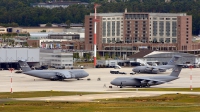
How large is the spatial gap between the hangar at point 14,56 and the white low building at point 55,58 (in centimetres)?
497

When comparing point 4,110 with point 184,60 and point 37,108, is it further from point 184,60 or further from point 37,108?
point 184,60

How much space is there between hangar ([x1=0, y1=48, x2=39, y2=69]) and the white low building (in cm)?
497

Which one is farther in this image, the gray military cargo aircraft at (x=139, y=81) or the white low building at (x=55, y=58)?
the white low building at (x=55, y=58)

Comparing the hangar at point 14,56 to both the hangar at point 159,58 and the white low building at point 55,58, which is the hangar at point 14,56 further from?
the hangar at point 159,58

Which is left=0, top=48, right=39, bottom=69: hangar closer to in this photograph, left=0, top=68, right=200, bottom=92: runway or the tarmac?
the tarmac

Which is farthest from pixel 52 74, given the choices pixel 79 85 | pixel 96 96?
pixel 96 96

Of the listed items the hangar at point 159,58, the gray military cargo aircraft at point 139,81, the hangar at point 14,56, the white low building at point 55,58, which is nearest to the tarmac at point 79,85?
the gray military cargo aircraft at point 139,81

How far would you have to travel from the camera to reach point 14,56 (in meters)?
172

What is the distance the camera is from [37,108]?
86125 millimetres

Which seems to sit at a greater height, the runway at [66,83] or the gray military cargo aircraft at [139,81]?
the gray military cargo aircraft at [139,81]

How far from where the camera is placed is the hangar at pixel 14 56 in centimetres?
17175

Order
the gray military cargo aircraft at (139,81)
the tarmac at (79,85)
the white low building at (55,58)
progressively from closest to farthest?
the tarmac at (79,85)
the gray military cargo aircraft at (139,81)
the white low building at (55,58)

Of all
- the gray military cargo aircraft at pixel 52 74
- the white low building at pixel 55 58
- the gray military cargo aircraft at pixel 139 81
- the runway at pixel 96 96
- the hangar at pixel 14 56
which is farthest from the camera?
the white low building at pixel 55 58

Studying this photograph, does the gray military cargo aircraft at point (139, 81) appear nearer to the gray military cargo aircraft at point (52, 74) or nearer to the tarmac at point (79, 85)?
the tarmac at point (79, 85)
